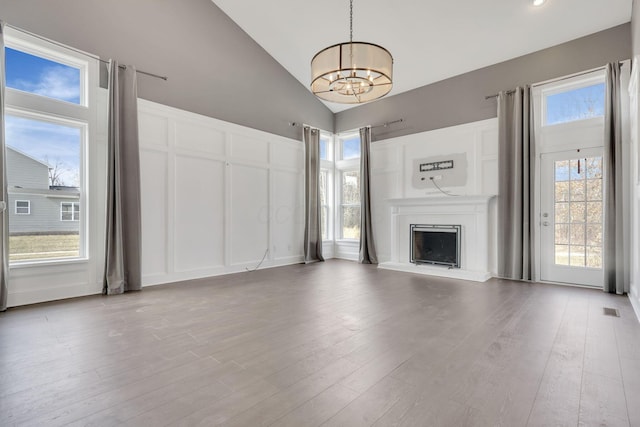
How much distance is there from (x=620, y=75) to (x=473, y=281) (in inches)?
136

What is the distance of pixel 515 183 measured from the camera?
5000 mm

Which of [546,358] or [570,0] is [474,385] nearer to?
[546,358]

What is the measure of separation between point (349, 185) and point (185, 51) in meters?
4.33

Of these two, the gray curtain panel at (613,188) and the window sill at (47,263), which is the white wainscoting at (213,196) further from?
the gray curtain panel at (613,188)

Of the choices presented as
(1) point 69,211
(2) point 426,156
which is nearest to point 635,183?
(2) point 426,156

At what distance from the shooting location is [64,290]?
399 centimetres

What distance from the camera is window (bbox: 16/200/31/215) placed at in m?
3.75

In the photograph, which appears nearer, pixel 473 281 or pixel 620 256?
pixel 620 256

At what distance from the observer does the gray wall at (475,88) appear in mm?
4496

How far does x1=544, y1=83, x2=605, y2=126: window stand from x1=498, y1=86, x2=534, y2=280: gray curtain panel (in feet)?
1.09

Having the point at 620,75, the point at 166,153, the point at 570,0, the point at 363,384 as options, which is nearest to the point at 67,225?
the point at 166,153

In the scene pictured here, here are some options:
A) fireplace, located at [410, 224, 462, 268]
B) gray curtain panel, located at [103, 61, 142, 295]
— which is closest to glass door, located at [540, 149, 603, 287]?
fireplace, located at [410, 224, 462, 268]

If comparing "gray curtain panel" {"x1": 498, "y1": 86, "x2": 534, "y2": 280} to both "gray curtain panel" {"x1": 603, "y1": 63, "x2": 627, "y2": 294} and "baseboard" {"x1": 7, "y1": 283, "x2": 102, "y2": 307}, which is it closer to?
"gray curtain panel" {"x1": 603, "y1": 63, "x2": 627, "y2": 294}

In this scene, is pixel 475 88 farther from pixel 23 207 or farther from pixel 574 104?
pixel 23 207
